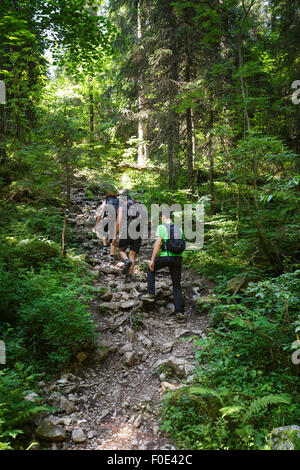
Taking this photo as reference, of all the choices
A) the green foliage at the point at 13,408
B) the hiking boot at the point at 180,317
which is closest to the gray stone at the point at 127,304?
the hiking boot at the point at 180,317

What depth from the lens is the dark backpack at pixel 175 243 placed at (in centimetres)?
591

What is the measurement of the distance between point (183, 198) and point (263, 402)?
8504mm

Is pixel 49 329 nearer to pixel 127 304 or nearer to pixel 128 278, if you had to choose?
pixel 127 304

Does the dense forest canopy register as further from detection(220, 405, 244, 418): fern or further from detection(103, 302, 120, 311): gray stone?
detection(103, 302, 120, 311): gray stone

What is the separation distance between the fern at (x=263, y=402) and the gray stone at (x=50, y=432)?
2.17 m

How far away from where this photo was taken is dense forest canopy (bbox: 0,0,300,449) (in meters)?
3.38

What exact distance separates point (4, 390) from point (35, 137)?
739 centimetres

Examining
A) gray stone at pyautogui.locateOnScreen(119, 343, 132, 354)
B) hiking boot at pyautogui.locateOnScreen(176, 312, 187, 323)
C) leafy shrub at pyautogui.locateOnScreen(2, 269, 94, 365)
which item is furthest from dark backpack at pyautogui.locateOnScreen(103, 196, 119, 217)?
gray stone at pyautogui.locateOnScreen(119, 343, 132, 354)

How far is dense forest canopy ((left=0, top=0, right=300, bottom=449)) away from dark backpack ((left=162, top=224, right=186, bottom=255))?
1.01m

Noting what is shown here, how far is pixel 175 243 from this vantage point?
19.4 feet

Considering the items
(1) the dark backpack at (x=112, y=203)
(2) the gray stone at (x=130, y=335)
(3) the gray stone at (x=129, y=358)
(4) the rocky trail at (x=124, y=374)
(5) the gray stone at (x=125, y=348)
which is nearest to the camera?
(4) the rocky trail at (x=124, y=374)

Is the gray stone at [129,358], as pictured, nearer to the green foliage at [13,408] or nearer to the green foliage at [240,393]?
the green foliage at [240,393]

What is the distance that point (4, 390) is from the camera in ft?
9.95
